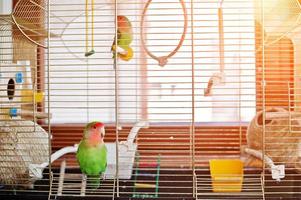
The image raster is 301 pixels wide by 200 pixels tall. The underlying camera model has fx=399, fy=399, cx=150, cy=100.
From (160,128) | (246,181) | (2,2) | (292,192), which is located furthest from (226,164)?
(2,2)

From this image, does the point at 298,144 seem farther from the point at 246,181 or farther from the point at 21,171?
the point at 21,171

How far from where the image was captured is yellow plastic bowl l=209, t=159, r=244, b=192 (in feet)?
3.67

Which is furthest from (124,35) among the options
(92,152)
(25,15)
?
(92,152)

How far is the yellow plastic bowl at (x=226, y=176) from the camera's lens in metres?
1.12

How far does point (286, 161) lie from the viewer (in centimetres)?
129

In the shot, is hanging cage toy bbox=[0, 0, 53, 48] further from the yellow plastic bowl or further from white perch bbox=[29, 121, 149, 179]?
the yellow plastic bowl

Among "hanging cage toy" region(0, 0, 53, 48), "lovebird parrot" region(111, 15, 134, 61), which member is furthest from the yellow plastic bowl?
"hanging cage toy" region(0, 0, 53, 48)

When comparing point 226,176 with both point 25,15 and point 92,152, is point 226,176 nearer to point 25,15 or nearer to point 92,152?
point 92,152

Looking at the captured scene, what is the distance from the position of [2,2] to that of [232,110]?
1.24m

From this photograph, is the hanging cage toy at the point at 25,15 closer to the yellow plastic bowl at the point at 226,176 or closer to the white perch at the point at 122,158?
the white perch at the point at 122,158

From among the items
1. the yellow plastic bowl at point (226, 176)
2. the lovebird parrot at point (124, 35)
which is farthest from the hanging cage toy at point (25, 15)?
the yellow plastic bowl at point (226, 176)

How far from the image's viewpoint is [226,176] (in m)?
1.17

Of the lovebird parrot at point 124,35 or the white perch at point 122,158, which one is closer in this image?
the white perch at point 122,158

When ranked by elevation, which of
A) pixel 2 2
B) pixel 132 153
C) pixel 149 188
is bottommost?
pixel 149 188
